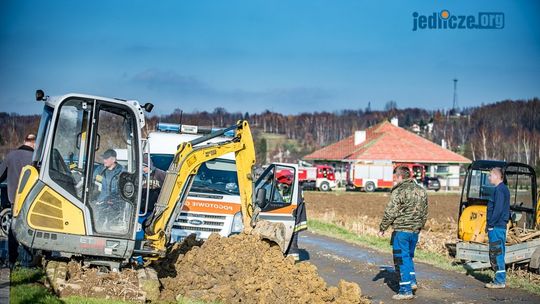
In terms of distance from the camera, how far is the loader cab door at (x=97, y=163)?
32.3 feet

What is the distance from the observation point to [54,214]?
9.68 m

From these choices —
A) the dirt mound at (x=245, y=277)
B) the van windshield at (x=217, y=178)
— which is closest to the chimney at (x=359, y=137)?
the van windshield at (x=217, y=178)

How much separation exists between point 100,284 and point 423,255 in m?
10.2

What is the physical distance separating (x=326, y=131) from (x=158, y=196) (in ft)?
502

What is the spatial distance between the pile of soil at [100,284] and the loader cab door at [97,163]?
0.59m

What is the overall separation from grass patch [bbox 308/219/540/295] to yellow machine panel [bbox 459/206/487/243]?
0.73 metres

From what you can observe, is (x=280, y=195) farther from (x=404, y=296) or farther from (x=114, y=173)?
(x=114, y=173)

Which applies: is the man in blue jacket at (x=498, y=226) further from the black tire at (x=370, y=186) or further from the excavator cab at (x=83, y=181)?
the black tire at (x=370, y=186)

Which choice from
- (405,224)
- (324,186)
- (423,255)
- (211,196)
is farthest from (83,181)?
(324,186)

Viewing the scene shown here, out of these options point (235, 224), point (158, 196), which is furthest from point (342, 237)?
point (158, 196)

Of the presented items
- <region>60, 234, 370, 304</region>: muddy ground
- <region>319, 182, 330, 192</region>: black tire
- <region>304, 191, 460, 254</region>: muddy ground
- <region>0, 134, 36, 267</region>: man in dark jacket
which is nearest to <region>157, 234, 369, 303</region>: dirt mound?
<region>60, 234, 370, 304</region>: muddy ground

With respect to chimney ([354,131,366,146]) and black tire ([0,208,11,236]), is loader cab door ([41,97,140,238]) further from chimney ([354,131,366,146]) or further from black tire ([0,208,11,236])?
chimney ([354,131,366,146])

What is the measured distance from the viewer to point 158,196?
11.6 metres

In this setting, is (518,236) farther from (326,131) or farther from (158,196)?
(326,131)
